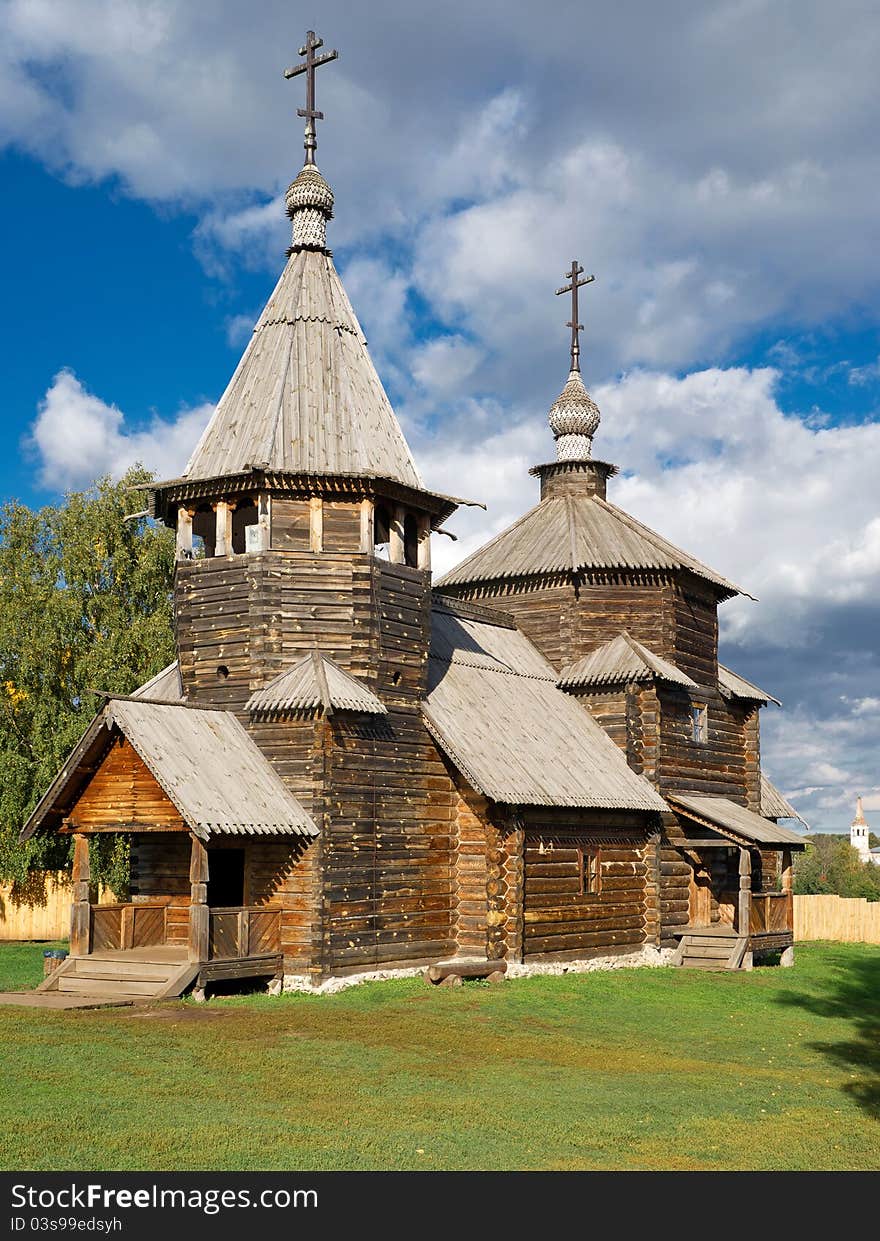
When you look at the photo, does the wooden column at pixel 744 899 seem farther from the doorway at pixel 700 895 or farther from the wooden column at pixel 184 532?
the wooden column at pixel 184 532

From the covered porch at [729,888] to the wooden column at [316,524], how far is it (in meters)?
11.2

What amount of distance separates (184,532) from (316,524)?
9.23 feet

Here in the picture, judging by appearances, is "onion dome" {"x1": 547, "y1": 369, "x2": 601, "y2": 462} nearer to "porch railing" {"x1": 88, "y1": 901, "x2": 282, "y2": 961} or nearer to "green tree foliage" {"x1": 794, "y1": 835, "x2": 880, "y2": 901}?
"porch railing" {"x1": 88, "y1": 901, "x2": 282, "y2": 961}

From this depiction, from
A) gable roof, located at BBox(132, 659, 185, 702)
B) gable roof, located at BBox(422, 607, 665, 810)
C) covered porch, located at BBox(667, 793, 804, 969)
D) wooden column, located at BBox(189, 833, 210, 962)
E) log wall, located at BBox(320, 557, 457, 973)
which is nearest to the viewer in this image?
wooden column, located at BBox(189, 833, 210, 962)

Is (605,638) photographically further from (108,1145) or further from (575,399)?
(108,1145)

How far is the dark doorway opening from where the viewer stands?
79.0 feet

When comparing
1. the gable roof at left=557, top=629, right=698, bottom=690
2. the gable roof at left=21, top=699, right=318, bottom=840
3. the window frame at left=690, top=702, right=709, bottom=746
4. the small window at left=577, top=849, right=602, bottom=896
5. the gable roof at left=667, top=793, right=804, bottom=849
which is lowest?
the small window at left=577, top=849, right=602, bottom=896

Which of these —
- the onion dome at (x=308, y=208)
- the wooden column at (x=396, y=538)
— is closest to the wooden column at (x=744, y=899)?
the wooden column at (x=396, y=538)

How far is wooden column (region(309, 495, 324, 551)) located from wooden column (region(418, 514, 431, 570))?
7.93ft

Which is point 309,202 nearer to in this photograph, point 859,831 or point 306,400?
point 306,400

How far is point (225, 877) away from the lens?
953 inches

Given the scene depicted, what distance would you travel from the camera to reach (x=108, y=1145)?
10438 mm

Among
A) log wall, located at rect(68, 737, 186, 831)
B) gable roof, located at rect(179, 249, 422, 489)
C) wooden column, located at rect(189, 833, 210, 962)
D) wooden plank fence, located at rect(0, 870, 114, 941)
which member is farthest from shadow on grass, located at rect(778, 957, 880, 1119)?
wooden plank fence, located at rect(0, 870, 114, 941)

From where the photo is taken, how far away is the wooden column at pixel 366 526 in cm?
2284
